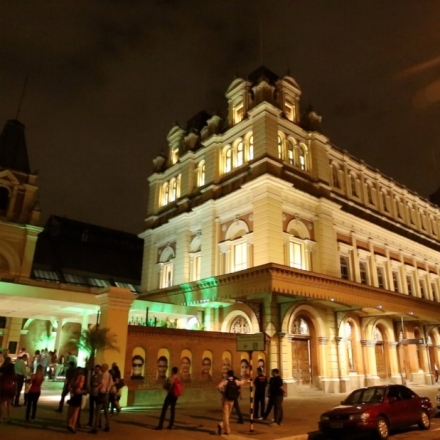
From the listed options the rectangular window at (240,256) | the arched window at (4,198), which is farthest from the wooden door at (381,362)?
the arched window at (4,198)

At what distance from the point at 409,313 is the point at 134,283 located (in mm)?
27411

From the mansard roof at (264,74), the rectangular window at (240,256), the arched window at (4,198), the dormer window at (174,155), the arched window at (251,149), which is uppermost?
the mansard roof at (264,74)

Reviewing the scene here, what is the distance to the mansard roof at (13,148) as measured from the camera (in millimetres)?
34656

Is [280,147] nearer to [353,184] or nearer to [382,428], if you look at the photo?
[353,184]

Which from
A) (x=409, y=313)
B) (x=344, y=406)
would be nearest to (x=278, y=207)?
(x=409, y=313)

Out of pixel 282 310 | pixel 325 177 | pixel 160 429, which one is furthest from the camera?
pixel 325 177

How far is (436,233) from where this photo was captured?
41.0 m

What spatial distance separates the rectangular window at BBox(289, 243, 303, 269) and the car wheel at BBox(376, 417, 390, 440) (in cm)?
1321

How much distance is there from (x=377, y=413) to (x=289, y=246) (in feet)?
44.6

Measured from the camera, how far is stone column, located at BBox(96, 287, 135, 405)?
14.8m

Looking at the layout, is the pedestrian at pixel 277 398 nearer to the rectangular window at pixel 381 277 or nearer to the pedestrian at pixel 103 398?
the pedestrian at pixel 103 398

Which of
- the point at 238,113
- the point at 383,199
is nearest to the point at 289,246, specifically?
the point at 238,113

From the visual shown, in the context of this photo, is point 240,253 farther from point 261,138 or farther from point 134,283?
point 134,283

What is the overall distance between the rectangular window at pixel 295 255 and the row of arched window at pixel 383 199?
7.13 metres
